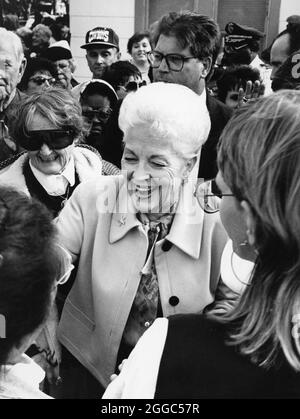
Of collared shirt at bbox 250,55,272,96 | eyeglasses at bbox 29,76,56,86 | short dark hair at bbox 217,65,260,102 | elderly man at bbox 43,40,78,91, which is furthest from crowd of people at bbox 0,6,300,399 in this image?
elderly man at bbox 43,40,78,91

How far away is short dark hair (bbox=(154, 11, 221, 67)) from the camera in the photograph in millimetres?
2932

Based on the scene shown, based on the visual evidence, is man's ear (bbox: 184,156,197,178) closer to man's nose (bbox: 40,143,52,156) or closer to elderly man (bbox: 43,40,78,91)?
man's nose (bbox: 40,143,52,156)

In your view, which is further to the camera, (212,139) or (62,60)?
(62,60)

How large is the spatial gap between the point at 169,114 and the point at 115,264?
1.64 feet

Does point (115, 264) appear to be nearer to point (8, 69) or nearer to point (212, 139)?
point (212, 139)

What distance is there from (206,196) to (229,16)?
716cm

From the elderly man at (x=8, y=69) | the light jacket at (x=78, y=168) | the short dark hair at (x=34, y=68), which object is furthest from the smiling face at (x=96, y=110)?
the short dark hair at (x=34, y=68)

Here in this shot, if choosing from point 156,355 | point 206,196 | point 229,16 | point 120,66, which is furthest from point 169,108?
point 229,16

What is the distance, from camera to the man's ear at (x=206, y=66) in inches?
118

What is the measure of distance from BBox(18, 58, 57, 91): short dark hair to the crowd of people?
3.09ft

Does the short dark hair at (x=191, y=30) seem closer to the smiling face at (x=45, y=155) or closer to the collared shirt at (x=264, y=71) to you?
the smiling face at (x=45, y=155)

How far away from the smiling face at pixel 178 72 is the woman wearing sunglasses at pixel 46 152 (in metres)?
0.74

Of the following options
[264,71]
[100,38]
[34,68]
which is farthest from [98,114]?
[100,38]

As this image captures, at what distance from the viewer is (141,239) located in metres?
1.78
